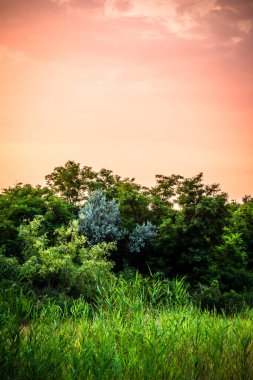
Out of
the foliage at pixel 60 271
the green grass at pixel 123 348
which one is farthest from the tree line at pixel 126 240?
the green grass at pixel 123 348

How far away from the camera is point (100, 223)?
15.2 m

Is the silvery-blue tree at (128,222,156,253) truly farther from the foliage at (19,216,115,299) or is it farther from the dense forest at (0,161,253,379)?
the foliage at (19,216,115,299)

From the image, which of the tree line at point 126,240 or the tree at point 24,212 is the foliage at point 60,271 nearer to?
the tree line at point 126,240

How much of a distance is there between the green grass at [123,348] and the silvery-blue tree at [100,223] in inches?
341

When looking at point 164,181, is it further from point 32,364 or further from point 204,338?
point 32,364

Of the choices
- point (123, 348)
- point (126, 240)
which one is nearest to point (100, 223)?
point (126, 240)

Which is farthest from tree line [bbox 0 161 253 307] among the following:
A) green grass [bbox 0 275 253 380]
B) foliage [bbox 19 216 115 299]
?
green grass [bbox 0 275 253 380]

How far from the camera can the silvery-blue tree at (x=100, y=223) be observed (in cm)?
1511

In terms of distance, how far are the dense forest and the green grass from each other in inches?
0.8

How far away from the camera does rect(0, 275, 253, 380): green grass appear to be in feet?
14.6

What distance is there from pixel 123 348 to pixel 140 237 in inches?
390

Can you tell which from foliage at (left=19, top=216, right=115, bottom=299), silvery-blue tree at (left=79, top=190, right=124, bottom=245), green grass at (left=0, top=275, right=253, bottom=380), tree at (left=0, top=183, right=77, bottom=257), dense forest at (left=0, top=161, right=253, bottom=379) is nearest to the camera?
green grass at (left=0, top=275, right=253, bottom=380)

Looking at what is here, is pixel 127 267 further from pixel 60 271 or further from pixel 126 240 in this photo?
pixel 60 271

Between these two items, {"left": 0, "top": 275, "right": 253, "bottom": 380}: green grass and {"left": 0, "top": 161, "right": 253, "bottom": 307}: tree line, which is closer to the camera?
{"left": 0, "top": 275, "right": 253, "bottom": 380}: green grass
